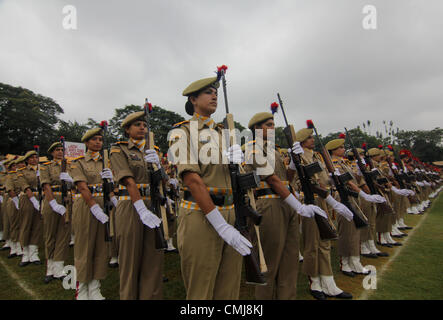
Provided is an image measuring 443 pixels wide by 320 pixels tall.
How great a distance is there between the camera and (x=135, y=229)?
3.37m

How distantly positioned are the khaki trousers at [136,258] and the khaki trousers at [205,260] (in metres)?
1.20

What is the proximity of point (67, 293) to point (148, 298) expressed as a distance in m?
2.78

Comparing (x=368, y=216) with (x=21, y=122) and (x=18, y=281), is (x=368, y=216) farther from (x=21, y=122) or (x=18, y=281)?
A: (x=21, y=122)

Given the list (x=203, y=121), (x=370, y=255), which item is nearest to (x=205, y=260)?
(x=203, y=121)

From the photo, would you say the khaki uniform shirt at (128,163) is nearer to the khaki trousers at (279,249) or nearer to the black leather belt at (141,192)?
the black leather belt at (141,192)

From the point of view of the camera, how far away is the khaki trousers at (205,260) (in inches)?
90.1

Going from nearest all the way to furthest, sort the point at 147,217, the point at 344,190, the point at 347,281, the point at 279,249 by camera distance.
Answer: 1. the point at 147,217
2. the point at 279,249
3. the point at 344,190
4. the point at 347,281

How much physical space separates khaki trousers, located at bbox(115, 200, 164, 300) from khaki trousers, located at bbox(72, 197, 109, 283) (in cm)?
147

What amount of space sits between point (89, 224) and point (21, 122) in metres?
38.4

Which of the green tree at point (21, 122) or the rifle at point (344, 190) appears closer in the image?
the rifle at point (344, 190)

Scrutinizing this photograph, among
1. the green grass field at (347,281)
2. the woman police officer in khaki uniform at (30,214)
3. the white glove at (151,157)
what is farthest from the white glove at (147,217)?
the woman police officer in khaki uniform at (30,214)
